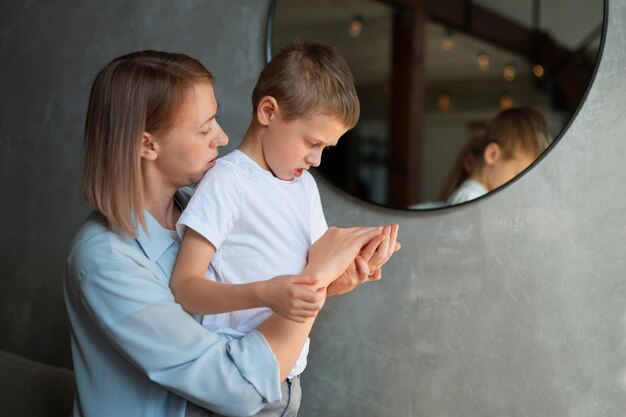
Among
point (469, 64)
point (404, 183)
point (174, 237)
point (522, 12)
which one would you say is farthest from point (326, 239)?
point (522, 12)

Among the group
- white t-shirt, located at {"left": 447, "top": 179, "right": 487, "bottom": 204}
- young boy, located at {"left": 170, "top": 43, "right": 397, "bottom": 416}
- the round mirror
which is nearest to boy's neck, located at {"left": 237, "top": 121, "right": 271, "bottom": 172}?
young boy, located at {"left": 170, "top": 43, "right": 397, "bottom": 416}

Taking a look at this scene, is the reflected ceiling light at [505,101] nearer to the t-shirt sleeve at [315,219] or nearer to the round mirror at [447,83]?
the round mirror at [447,83]

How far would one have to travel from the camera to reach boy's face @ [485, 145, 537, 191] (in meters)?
1.92

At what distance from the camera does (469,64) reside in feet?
6.31

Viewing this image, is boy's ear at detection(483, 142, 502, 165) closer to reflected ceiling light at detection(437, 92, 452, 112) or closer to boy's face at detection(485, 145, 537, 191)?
boy's face at detection(485, 145, 537, 191)

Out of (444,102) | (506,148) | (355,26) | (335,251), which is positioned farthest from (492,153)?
(335,251)

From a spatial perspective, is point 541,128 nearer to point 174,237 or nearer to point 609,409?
point 609,409

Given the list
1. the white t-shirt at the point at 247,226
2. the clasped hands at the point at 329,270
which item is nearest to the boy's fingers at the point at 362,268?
the clasped hands at the point at 329,270

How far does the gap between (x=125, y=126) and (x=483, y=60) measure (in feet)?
2.92

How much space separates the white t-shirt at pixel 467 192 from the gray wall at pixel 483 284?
3 centimetres

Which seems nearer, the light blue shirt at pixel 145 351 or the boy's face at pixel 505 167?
the light blue shirt at pixel 145 351

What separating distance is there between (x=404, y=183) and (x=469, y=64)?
34 centimetres

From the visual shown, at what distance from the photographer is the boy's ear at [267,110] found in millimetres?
1597

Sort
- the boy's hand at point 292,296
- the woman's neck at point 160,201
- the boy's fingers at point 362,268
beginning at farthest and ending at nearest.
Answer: the woman's neck at point 160,201 → the boy's fingers at point 362,268 → the boy's hand at point 292,296
